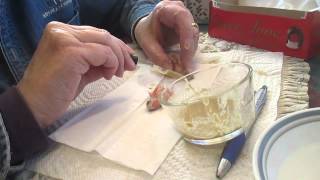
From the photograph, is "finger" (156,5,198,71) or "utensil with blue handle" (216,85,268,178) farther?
"finger" (156,5,198,71)

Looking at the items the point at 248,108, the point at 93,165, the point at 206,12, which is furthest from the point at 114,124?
the point at 206,12

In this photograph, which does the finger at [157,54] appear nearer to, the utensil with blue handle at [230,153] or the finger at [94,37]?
the finger at [94,37]

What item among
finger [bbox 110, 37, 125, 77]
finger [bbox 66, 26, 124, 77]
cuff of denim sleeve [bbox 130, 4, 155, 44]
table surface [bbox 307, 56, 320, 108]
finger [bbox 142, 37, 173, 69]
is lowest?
table surface [bbox 307, 56, 320, 108]

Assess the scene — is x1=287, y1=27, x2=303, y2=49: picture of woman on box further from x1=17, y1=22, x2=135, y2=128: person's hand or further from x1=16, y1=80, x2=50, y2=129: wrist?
x1=16, y1=80, x2=50, y2=129: wrist

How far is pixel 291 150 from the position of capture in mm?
395

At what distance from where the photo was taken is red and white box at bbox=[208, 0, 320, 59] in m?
0.68

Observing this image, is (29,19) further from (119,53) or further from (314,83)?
(314,83)

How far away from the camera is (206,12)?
917 millimetres

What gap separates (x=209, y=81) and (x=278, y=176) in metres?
0.24

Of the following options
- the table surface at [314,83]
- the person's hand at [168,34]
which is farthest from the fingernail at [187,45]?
the table surface at [314,83]

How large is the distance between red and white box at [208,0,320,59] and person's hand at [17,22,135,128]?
0.28 meters

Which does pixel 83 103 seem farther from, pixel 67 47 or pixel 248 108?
Result: pixel 248 108

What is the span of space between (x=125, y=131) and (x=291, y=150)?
0.76 feet

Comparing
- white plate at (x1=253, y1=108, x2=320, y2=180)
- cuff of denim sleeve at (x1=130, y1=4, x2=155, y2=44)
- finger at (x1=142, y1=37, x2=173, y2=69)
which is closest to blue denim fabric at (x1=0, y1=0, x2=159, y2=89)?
cuff of denim sleeve at (x1=130, y1=4, x2=155, y2=44)
